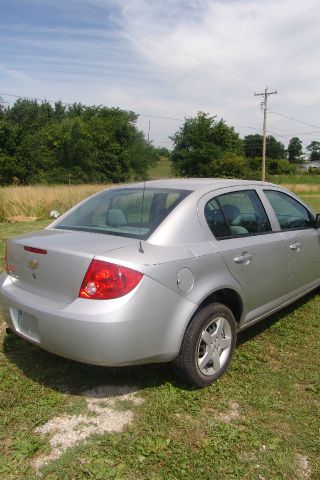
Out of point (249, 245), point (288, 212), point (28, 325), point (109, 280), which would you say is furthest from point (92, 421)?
point (288, 212)

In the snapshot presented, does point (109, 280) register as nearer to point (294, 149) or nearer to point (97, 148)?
point (97, 148)

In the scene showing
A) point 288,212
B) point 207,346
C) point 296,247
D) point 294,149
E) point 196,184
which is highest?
point 294,149

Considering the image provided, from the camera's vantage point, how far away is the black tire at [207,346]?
2.89m

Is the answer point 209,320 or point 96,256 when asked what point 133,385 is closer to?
point 209,320

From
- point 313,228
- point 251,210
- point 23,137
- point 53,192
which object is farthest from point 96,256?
point 23,137

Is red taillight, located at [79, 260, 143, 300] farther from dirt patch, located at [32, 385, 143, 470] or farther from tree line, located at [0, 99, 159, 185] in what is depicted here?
tree line, located at [0, 99, 159, 185]

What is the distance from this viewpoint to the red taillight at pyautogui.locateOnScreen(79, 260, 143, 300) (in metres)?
2.60

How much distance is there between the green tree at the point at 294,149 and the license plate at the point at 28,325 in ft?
378

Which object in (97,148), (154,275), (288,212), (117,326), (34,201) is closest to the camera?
(117,326)

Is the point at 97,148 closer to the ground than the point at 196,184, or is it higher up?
higher up

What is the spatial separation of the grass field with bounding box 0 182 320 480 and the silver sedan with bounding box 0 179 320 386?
11.7 inches

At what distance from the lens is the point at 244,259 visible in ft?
11.0

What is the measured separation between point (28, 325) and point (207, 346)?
127cm

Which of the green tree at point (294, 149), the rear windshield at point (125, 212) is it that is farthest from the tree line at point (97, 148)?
the green tree at point (294, 149)
